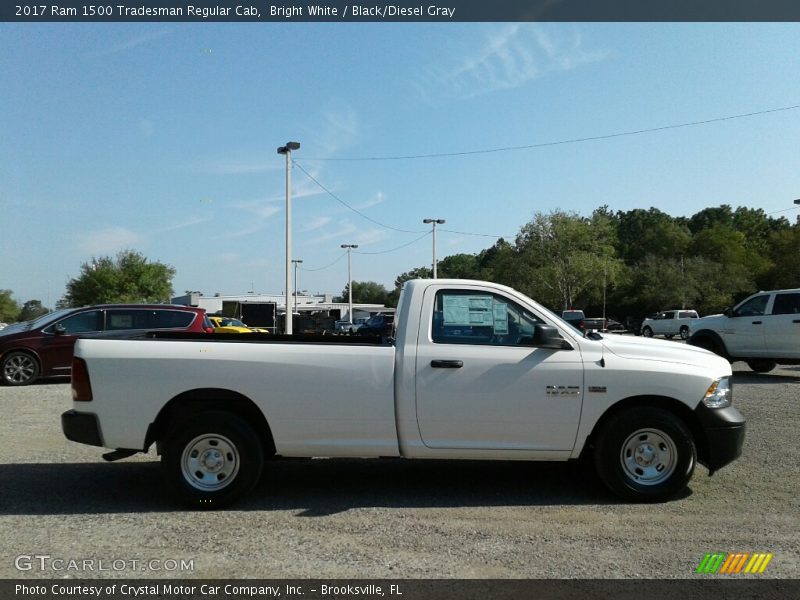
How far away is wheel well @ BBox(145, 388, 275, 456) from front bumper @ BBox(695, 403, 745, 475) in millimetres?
3680

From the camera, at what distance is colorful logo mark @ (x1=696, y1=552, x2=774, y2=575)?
4449 mm

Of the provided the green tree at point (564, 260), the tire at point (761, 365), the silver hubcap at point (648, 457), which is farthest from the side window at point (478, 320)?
the green tree at point (564, 260)

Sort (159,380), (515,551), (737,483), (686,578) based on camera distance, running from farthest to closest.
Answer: (737,483)
(159,380)
(515,551)
(686,578)

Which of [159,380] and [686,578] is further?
[159,380]

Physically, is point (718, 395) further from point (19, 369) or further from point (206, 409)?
point (19, 369)

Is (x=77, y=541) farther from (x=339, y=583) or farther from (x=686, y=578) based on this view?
(x=686, y=578)

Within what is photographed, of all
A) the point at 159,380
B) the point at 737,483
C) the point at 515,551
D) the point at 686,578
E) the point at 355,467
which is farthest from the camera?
the point at 355,467

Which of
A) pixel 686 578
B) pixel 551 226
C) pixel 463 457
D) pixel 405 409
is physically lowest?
pixel 686 578

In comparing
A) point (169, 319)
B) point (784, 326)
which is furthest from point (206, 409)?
point (784, 326)

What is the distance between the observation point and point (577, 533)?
5.12 metres

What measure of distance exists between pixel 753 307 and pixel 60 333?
1530 cm

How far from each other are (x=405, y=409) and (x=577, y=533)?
164 cm

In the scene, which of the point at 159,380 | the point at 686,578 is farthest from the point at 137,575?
the point at 686,578

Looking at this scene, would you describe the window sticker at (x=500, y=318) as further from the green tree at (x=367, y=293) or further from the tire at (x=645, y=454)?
the green tree at (x=367, y=293)
